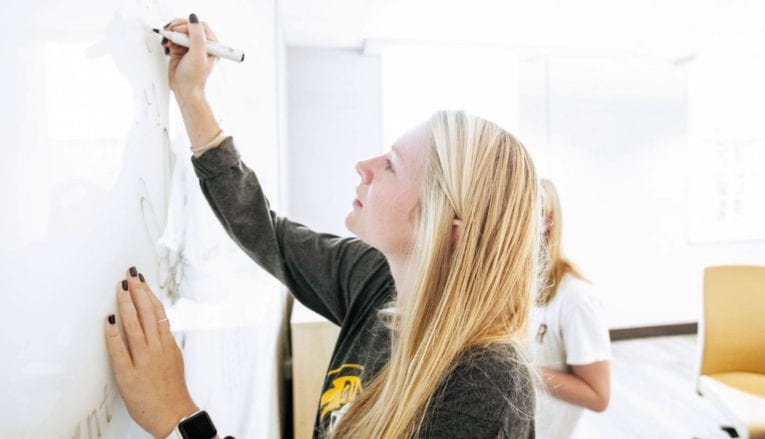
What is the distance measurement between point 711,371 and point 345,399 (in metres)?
2.10

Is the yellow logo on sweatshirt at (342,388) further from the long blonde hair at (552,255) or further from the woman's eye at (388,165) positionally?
the long blonde hair at (552,255)

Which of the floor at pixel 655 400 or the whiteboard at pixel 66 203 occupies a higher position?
the whiteboard at pixel 66 203

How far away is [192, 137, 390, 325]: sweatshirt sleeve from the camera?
2.74ft

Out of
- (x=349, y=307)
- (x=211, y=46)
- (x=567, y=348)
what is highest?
(x=211, y=46)

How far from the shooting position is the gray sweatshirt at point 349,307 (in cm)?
54

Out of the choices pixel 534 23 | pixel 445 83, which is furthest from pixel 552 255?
pixel 445 83

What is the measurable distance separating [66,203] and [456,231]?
1.71 feet

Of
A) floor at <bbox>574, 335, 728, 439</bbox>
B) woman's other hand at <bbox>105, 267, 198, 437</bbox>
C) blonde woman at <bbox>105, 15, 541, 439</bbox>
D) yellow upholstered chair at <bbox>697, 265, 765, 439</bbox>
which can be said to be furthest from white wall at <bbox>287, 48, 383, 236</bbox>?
woman's other hand at <bbox>105, 267, 198, 437</bbox>

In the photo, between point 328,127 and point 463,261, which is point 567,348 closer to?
point 463,261

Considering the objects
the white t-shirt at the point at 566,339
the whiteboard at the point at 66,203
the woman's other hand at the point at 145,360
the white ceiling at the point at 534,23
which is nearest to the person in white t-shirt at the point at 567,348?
the white t-shirt at the point at 566,339

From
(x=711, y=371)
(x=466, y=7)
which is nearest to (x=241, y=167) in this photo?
(x=711, y=371)

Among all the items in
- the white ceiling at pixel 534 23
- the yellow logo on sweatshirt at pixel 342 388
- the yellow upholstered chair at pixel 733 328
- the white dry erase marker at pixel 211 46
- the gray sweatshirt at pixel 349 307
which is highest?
the white ceiling at pixel 534 23

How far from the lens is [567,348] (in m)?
1.20

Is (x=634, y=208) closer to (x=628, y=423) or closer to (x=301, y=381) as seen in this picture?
(x=628, y=423)
